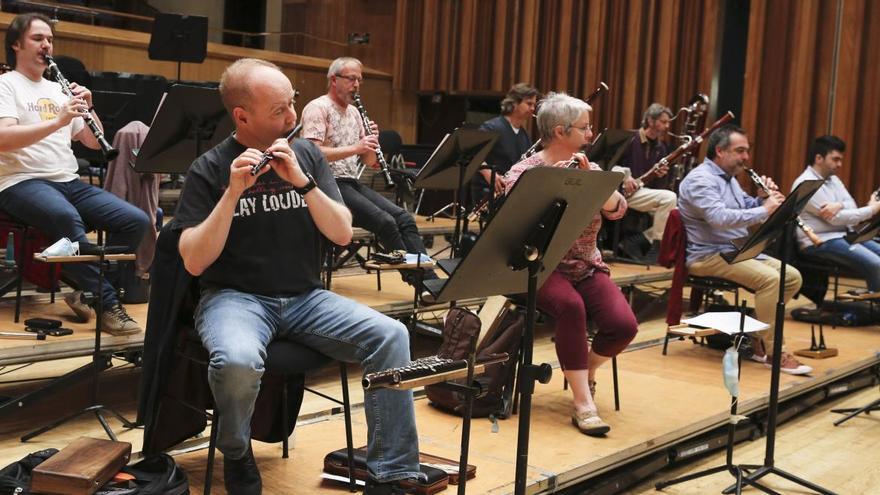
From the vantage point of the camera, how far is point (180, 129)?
12.9 feet

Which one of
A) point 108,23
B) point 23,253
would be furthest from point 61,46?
point 23,253

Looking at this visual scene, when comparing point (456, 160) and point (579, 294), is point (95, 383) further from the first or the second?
point (456, 160)

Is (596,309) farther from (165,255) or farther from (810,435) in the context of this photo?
(165,255)

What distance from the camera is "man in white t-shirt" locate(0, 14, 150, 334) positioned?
3686 millimetres

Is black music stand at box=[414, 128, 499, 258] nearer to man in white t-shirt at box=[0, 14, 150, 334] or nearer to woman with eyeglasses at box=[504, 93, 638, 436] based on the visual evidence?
woman with eyeglasses at box=[504, 93, 638, 436]

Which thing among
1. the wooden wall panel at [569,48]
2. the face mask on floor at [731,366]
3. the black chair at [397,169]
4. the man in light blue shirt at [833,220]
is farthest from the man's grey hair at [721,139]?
the wooden wall panel at [569,48]

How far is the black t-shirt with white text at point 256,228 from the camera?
108 inches

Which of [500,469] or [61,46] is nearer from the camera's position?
[500,469]

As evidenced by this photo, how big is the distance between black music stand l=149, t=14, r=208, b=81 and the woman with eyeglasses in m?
3.86

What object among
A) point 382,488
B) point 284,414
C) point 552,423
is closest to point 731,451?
point 552,423

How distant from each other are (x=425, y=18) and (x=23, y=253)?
750 centimetres

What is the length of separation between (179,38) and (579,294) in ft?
14.0

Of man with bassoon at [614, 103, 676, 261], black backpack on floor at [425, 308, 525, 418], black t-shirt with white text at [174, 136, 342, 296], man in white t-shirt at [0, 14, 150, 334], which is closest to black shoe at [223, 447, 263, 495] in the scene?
black t-shirt with white text at [174, 136, 342, 296]

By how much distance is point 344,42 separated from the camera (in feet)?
39.4
